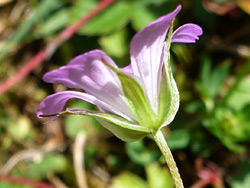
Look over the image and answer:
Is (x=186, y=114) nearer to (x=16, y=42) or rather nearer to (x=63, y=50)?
(x=63, y=50)

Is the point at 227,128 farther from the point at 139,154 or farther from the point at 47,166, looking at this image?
the point at 47,166

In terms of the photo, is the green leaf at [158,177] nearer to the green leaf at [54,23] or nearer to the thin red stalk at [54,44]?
Result: the thin red stalk at [54,44]

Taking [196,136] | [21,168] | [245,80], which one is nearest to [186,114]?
[196,136]

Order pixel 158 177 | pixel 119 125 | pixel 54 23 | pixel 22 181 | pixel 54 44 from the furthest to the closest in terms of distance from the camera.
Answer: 1. pixel 54 23
2. pixel 54 44
3. pixel 22 181
4. pixel 158 177
5. pixel 119 125

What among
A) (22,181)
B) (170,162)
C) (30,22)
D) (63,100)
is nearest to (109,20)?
(30,22)

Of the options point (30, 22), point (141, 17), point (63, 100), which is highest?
point (63, 100)
